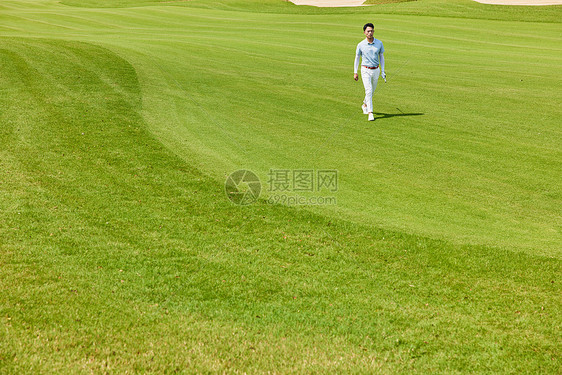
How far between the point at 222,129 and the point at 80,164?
142 inches

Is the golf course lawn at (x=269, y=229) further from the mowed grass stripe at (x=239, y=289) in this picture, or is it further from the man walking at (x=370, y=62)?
the man walking at (x=370, y=62)

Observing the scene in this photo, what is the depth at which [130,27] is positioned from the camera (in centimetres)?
3073

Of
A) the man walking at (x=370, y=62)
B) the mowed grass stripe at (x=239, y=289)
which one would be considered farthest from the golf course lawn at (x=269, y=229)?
Result: the man walking at (x=370, y=62)

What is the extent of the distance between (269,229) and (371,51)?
780 cm

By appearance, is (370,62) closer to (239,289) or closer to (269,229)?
(269,229)

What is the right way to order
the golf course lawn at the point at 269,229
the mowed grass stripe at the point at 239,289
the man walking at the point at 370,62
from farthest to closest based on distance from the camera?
the man walking at the point at 370,62 < the golf course lawn at the point at 269,229 < the mowed grass stripe at the point at 239,289

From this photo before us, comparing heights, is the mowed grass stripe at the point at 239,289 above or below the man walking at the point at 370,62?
below

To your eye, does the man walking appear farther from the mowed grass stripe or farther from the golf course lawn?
the mowed grass stripe

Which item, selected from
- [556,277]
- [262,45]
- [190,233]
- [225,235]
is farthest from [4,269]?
[262,45]

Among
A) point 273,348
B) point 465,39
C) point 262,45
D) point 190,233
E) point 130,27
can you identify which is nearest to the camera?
point 273,348

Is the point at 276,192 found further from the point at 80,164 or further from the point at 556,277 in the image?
the point at 556,277

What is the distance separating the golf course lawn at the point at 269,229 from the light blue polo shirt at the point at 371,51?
1.53 m

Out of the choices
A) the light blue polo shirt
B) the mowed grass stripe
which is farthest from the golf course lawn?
the light blue polo shirt

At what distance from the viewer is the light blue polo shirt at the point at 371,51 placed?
11875mm
